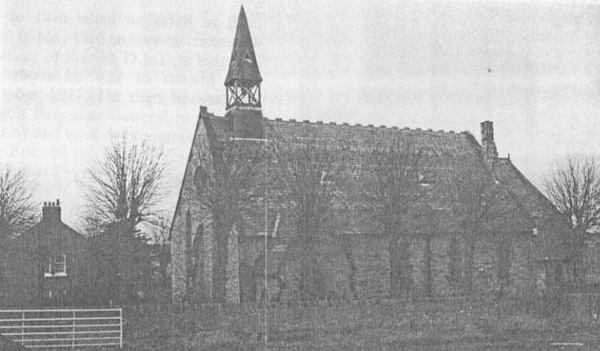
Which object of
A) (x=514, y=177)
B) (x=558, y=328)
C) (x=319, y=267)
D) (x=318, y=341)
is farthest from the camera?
(x=514, y=177)

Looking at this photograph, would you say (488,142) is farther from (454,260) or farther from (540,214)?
(454,260)

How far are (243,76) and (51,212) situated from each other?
16.3 m

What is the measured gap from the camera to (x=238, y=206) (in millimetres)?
35938

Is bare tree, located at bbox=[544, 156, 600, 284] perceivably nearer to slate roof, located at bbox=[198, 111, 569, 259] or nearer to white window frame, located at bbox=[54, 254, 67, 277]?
slate roof, located at bbox=[198, 111, 569, 259]

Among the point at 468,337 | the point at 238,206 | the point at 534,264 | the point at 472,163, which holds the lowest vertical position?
the point at 468,337

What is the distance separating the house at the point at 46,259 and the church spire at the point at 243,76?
13061 mm

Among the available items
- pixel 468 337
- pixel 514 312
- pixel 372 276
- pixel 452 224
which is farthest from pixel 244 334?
pixel 452 224

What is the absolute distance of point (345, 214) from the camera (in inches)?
1651

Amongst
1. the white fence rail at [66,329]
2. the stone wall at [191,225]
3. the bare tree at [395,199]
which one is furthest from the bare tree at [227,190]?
the white fence rail at [66,329]

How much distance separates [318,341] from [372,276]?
1593 centimetres

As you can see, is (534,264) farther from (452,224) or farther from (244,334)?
(244,334)

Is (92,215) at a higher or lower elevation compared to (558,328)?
higher

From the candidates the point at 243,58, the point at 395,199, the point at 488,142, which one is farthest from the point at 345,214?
the point at 488,142

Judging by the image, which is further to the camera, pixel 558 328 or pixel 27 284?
pixel 27 284
